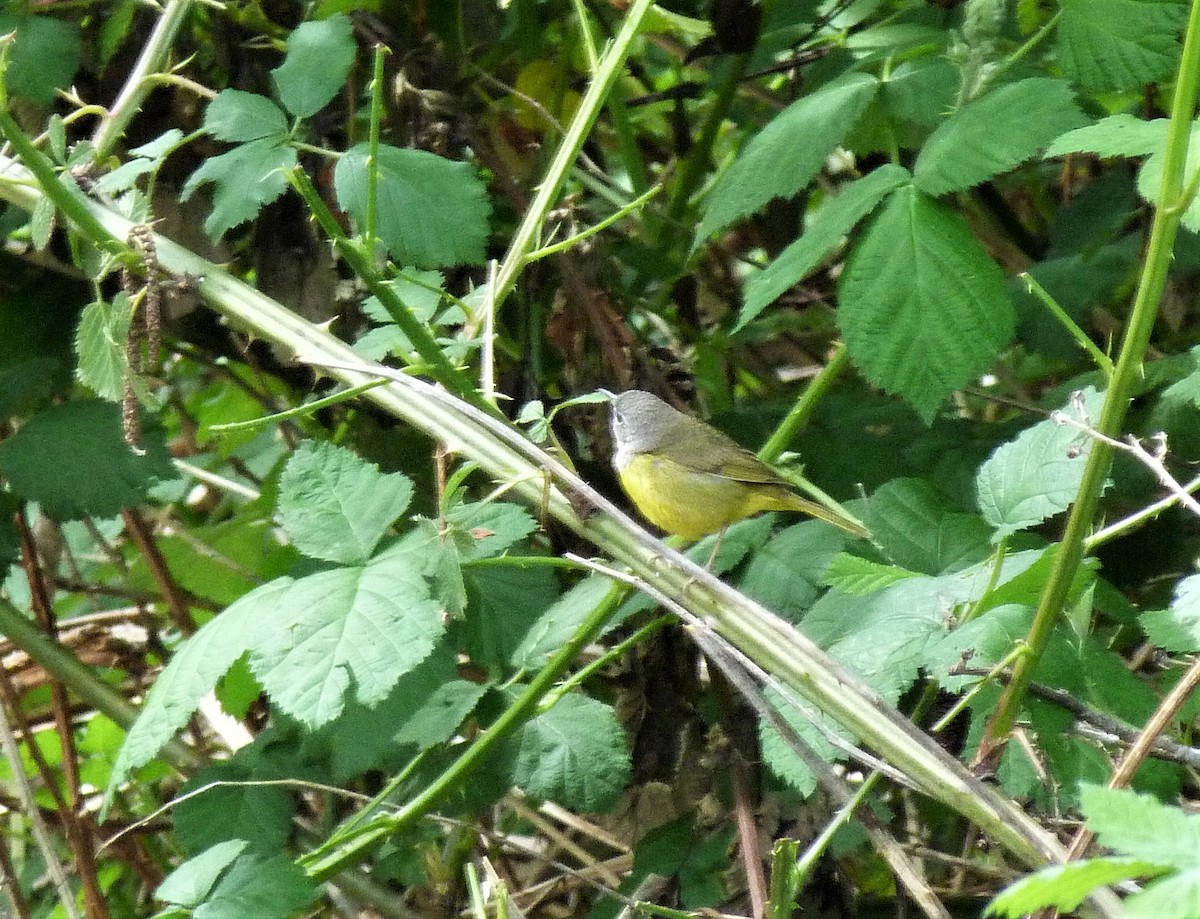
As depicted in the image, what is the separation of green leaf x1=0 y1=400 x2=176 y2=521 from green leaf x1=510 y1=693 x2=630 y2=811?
0.95 meters

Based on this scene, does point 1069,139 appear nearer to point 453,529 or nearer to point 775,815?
point 453,529

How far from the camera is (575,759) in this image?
6.16ft

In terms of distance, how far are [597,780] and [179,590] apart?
137 centimetres

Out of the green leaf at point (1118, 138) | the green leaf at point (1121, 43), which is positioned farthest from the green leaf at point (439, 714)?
the green leaf at point (1121, 43)

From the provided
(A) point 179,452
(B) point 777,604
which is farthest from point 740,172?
(A) point 179,452

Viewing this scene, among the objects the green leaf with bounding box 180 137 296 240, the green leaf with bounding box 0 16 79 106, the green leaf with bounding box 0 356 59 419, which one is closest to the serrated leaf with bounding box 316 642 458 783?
the green leaf with bounding box 180 137 296 240

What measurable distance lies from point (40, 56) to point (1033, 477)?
1.93 m

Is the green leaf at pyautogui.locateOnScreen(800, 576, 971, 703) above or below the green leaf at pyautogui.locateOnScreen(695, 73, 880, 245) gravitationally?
below

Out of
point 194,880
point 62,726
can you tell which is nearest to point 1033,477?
point 194,880

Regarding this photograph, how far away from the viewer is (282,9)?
Result: 2.73 meters

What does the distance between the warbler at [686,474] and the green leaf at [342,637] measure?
0.73m

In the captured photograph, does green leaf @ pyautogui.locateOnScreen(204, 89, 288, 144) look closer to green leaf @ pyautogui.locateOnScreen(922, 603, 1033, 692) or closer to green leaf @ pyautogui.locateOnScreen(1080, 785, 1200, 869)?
green leaf @ pyautogui.locateOnScreen(922, 603, 1033, 692)

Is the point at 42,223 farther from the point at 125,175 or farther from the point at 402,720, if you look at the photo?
the point at 402,720

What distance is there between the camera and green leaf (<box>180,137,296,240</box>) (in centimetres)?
196
